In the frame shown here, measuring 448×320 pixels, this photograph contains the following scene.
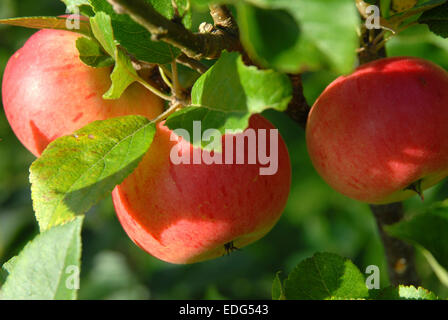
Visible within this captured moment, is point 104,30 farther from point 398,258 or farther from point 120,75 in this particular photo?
point 398,258

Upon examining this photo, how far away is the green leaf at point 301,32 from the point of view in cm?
44

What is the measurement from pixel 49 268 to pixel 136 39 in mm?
329

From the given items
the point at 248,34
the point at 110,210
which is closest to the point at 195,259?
the point at 248,34

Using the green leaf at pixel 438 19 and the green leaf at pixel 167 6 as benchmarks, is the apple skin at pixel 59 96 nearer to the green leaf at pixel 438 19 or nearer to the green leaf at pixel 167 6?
the green leaf at pixel 167 6

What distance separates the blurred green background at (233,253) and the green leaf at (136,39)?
88 centimetres

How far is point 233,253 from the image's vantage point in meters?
1.77

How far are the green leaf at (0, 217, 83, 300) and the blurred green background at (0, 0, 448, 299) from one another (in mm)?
1071

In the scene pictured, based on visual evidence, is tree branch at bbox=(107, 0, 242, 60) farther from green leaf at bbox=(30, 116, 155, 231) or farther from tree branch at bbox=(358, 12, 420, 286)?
tree branch at bbox=(358, 12, 420, 286)

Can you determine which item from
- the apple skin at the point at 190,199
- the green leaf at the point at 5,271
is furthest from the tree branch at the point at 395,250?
the green leaf at the point at 5,271

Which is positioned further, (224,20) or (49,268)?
(224,20)

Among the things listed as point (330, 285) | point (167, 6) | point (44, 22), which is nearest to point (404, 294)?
point (330, 285)

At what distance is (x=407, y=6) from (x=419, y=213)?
1.07 feet

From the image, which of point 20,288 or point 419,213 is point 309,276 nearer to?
point 419,213

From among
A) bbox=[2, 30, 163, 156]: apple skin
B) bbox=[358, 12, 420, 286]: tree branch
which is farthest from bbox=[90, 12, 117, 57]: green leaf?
bbox=[358, 12, 420, 286]: tree branch
